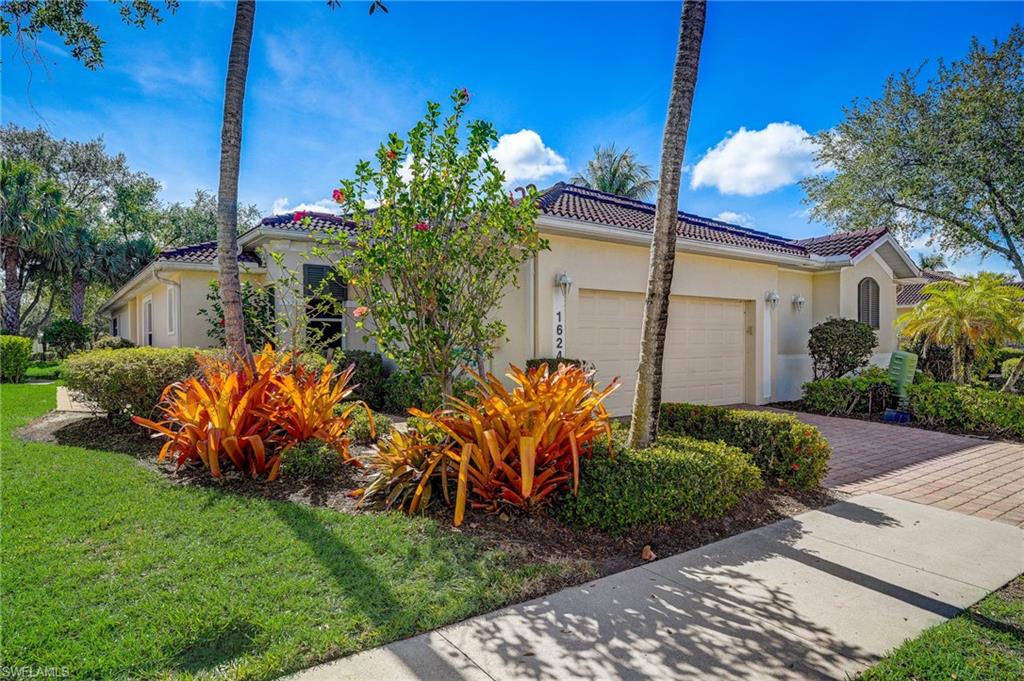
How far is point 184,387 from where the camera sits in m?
6.56

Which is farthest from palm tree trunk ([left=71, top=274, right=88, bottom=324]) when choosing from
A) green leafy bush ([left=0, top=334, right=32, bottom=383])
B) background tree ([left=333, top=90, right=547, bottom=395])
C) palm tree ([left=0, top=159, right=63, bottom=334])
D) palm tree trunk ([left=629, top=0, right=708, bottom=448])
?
palm tree trunk ([left=629, top=0, right=708, bottom=448])

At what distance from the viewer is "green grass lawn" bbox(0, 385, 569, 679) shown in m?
2.78

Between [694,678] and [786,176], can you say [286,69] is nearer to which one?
[694,678]

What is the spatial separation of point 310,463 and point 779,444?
488 cm

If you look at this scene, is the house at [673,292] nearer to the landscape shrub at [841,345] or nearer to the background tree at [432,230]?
the landscape shrub at [841,345]

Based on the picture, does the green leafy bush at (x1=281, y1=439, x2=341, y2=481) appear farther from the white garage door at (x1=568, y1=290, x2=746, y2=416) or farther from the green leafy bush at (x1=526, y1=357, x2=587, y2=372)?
the white garage door at (x1=568, y1=290, x2=746, y2=416)

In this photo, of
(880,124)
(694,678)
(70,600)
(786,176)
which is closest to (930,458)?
(694,678)

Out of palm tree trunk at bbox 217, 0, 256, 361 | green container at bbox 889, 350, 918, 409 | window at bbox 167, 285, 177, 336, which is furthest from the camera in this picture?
window at bbox 167, 285, 177, 336

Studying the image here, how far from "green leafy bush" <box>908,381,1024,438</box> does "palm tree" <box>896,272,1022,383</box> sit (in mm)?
1754

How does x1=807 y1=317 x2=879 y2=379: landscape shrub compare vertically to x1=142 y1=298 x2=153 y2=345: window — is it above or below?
below

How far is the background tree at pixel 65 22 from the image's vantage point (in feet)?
20.1

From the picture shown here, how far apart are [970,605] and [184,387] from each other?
24.5ft

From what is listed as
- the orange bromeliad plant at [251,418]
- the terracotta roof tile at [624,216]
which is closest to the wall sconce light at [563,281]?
the terracotta roof tile at [624,216]

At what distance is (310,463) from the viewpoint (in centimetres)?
557
